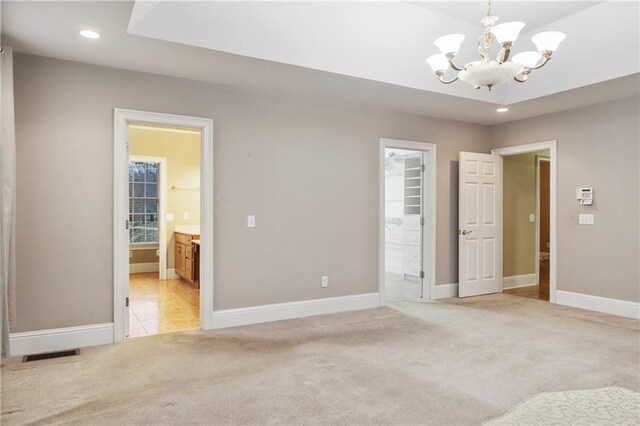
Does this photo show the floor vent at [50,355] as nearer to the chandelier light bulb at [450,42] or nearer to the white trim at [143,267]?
the chandelier light bulb at [450,42]

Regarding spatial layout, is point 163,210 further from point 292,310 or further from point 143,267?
point 292,310

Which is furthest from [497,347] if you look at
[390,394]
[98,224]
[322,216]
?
[98,224]

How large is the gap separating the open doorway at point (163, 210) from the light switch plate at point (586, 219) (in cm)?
516

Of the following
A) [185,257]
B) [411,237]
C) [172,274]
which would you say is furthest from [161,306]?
[411,237]

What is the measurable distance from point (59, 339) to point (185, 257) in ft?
10.3

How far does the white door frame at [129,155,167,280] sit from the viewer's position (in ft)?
23.9

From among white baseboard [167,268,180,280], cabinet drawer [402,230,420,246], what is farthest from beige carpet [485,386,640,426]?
white baseboard [167,268,180,280]

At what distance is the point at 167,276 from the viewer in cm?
732

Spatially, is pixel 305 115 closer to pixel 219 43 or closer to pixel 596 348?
pixel 219 43

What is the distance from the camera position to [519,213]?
6.59m

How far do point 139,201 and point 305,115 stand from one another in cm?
453

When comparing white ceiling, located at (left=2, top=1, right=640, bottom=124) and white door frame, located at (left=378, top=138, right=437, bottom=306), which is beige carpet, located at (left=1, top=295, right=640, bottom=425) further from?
white ceiling, located at (left=2, top=1, right=640, bottom=124)

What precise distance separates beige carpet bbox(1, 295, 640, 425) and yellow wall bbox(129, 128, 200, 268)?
13.0ft

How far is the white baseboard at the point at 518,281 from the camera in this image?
6.42 meters
